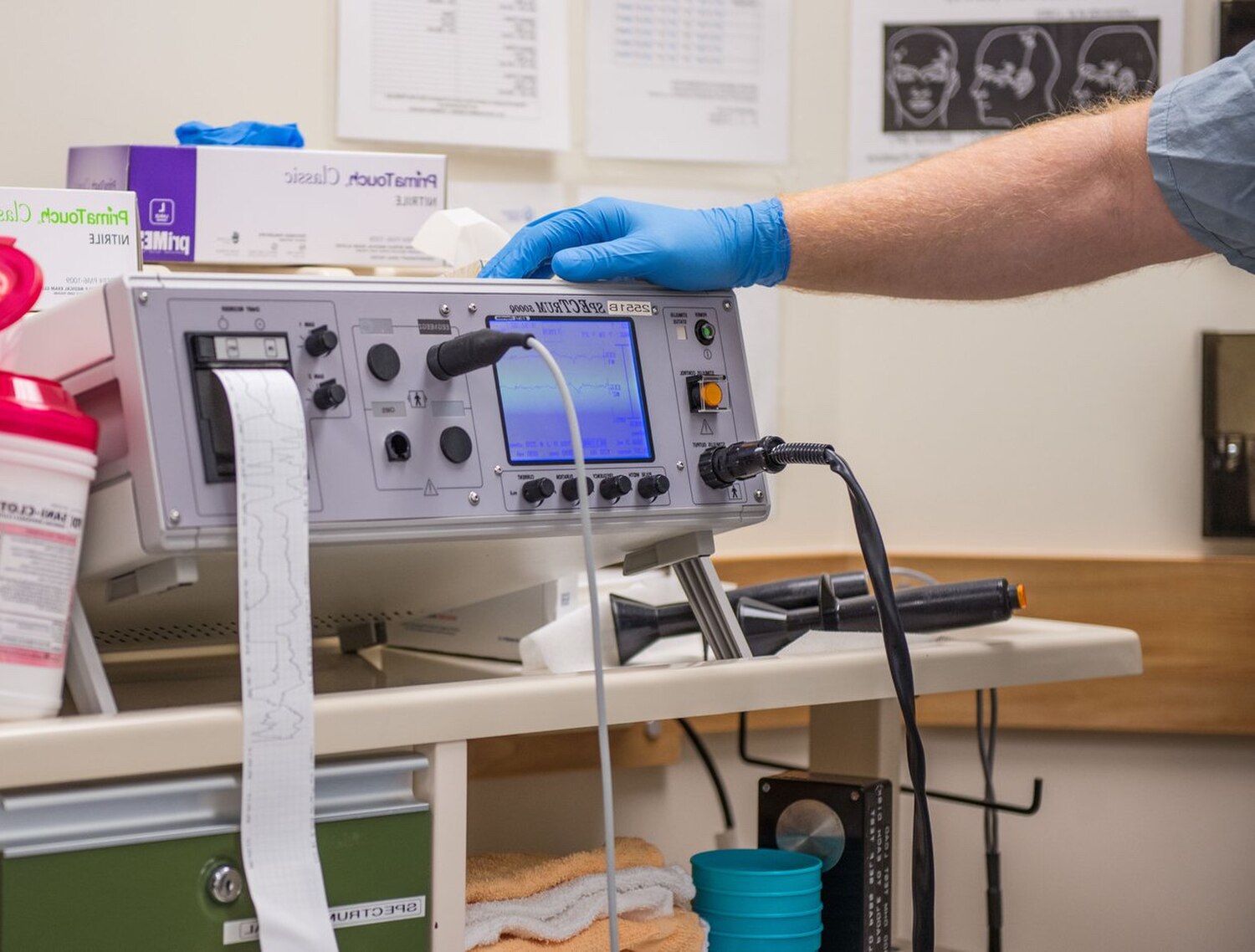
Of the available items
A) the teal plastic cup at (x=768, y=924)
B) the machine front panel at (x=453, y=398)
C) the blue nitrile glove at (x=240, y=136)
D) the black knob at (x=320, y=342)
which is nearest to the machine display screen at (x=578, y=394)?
the machine front panel at (x=453, y=398)

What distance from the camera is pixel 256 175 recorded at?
3.91 ft

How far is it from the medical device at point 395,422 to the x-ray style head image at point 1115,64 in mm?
1028

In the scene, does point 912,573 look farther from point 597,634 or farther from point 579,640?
point 597,634

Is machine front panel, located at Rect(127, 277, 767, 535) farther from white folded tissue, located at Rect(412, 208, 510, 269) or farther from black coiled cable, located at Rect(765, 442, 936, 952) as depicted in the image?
white folded tissue, located at Rect(412, 208, 510, 269)

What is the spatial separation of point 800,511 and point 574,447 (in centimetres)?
100

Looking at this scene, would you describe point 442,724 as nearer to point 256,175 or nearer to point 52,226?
point 52,226

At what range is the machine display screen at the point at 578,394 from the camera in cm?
82

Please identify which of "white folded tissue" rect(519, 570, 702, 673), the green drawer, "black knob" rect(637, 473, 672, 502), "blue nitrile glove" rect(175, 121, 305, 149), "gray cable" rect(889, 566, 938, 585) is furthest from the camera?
"blue nitrile glove" rect(175, 121, 305, 149)

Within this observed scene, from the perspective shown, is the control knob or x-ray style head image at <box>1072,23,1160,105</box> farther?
x-ray style head image at <box>1072,23,1160,105</box>

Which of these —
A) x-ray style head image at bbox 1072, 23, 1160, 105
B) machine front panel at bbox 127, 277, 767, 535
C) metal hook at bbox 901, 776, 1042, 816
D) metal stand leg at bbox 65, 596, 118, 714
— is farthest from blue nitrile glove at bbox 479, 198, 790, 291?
x-ray style head image at bbox 1072, 23, 1160, 105

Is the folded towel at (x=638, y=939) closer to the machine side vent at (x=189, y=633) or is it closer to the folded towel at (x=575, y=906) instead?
the folded towel at (x=575, y=906)

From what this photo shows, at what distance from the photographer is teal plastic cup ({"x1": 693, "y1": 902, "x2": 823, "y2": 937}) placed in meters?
0.92

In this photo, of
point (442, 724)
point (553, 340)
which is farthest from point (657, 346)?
point (442, 724)

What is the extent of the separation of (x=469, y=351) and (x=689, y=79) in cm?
103
